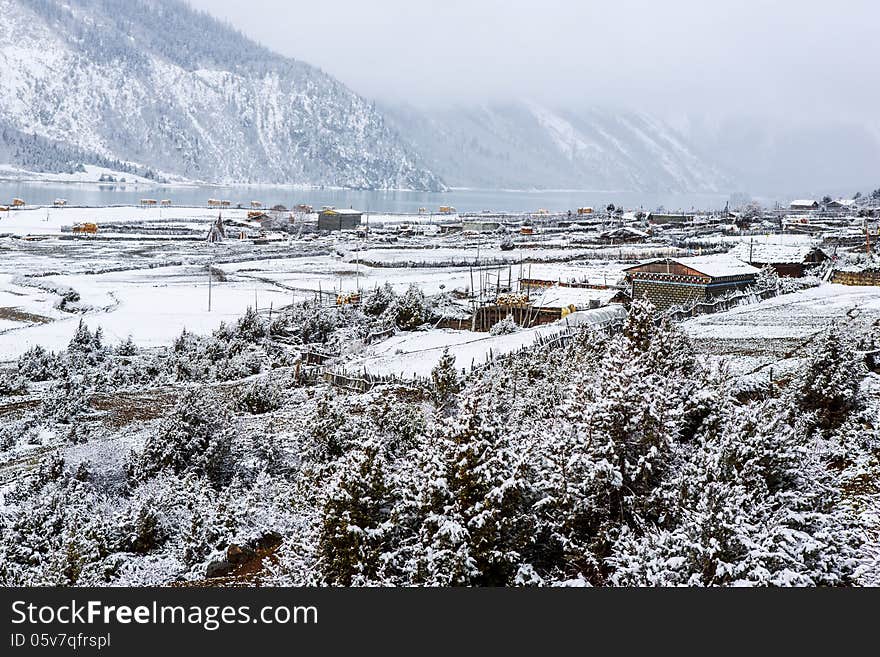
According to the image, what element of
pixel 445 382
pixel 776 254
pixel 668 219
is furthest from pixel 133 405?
pixel 668 219

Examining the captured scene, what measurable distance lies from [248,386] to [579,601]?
17919 mm

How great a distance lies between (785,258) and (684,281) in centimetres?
1320

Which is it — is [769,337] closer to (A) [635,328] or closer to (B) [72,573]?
(A) [635,328]

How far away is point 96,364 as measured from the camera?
95.7ft

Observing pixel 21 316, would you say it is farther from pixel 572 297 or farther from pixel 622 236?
pixel 622 236

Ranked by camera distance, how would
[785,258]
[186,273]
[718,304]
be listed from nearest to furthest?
[718,304] < [785,258] < [186,273]

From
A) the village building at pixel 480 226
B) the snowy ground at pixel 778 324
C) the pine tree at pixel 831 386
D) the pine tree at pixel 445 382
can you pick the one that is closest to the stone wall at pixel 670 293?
the snowy ground at pixel 778 324

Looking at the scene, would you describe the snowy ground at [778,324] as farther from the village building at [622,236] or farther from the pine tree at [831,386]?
the village building at [622,236]

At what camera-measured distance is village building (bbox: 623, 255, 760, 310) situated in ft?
119

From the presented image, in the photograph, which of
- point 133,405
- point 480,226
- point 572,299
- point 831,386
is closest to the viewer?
point 831,386

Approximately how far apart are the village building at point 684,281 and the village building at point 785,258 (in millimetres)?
6048

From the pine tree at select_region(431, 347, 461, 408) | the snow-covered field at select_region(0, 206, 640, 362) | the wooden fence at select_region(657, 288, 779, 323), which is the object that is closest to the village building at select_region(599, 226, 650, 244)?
the snow-covered field at select_region(0, 206, 640, 362)

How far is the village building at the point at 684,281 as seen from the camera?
3634cm

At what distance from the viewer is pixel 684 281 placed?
3684cm
